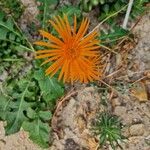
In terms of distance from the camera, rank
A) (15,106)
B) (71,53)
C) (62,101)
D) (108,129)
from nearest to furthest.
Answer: (71,53)
(108,129)
(15,106)
(62,101)

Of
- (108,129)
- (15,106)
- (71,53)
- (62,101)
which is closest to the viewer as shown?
(71,53)

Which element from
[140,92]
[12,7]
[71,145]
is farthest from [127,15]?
[71,145]

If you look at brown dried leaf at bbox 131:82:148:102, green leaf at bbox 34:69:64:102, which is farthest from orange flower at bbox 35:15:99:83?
brown dried leaf at bbox 131:82:148:102

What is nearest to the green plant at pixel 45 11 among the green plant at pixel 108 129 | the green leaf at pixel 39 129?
the green leaf at pixel 39 129

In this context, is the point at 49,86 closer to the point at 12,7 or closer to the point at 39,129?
the point at 39,129

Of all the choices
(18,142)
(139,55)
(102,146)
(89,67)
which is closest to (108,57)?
(139,55)

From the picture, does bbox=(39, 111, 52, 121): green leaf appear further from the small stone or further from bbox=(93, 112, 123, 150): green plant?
the small stone
